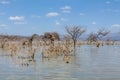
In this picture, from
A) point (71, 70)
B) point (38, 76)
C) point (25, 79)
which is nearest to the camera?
point (25, 79)

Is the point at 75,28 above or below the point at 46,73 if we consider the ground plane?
above

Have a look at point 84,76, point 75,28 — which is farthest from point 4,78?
point 75,28

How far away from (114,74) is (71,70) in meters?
2.36

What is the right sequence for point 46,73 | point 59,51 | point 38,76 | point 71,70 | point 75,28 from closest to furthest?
1. point 38,76
2. point 46,73
3. point 71,70
4. point 59,51
5. point 75,28

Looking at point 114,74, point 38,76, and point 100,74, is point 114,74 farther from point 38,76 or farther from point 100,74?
point 38,76

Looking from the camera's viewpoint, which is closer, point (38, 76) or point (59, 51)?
point (38, 76)

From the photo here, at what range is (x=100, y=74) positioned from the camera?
1650 centimetres

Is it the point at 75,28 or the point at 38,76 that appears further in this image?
the point at 75,28

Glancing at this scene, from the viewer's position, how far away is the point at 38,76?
15.6 m

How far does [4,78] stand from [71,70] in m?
4.22

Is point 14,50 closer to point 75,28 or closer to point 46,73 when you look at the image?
point 46,73

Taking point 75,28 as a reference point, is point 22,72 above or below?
below

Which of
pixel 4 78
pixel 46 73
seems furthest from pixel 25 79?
pixel 46 73

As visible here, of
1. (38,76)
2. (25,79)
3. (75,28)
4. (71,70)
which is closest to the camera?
(25,79)
